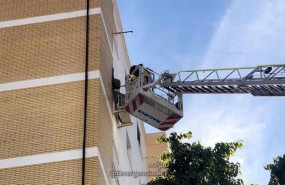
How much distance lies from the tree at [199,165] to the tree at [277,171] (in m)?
0.94

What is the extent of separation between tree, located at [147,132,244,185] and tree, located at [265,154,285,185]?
0.94 m

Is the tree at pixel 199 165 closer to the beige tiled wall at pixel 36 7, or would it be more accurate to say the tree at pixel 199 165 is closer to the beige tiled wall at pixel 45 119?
the beige tiled wall at pixel 45 119

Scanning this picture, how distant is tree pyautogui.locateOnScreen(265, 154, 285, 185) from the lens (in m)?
14.1

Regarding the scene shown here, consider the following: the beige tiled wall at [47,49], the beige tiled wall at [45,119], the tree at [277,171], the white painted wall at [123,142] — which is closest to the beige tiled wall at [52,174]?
the beige tiled wall at [45,119]

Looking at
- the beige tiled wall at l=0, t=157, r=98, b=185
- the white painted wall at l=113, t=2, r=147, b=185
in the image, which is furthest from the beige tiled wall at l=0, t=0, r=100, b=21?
the beige tiled wall at l=0, t=157, r=98, b=185

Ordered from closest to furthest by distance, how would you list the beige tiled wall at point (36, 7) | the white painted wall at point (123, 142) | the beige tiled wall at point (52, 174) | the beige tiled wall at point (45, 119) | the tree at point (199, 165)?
the beige tiled wall at point (52, 174) < the beige tiled wall at point (45, 119) < the tree at point (199, 165) < the beige tiled wall at point (36, 7) < the white painted wall at point (123, 142)

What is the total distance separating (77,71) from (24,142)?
267 centimetres

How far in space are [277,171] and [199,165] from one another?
2.31m

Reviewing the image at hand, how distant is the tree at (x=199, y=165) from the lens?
14672mm

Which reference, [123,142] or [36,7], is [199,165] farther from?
[36,7]

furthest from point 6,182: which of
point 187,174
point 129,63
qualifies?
point 129,63

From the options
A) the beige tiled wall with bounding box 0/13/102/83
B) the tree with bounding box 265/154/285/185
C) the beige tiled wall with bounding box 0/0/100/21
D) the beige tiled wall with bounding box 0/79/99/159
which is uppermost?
the beige tiled wall with bounding box 0/0/100/21

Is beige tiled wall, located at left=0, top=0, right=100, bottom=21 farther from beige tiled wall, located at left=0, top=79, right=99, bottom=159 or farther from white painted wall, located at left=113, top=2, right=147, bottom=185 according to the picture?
beige tiled wall, located at left=0, top=79, right=99, bottom=159

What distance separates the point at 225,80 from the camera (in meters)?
16.8
